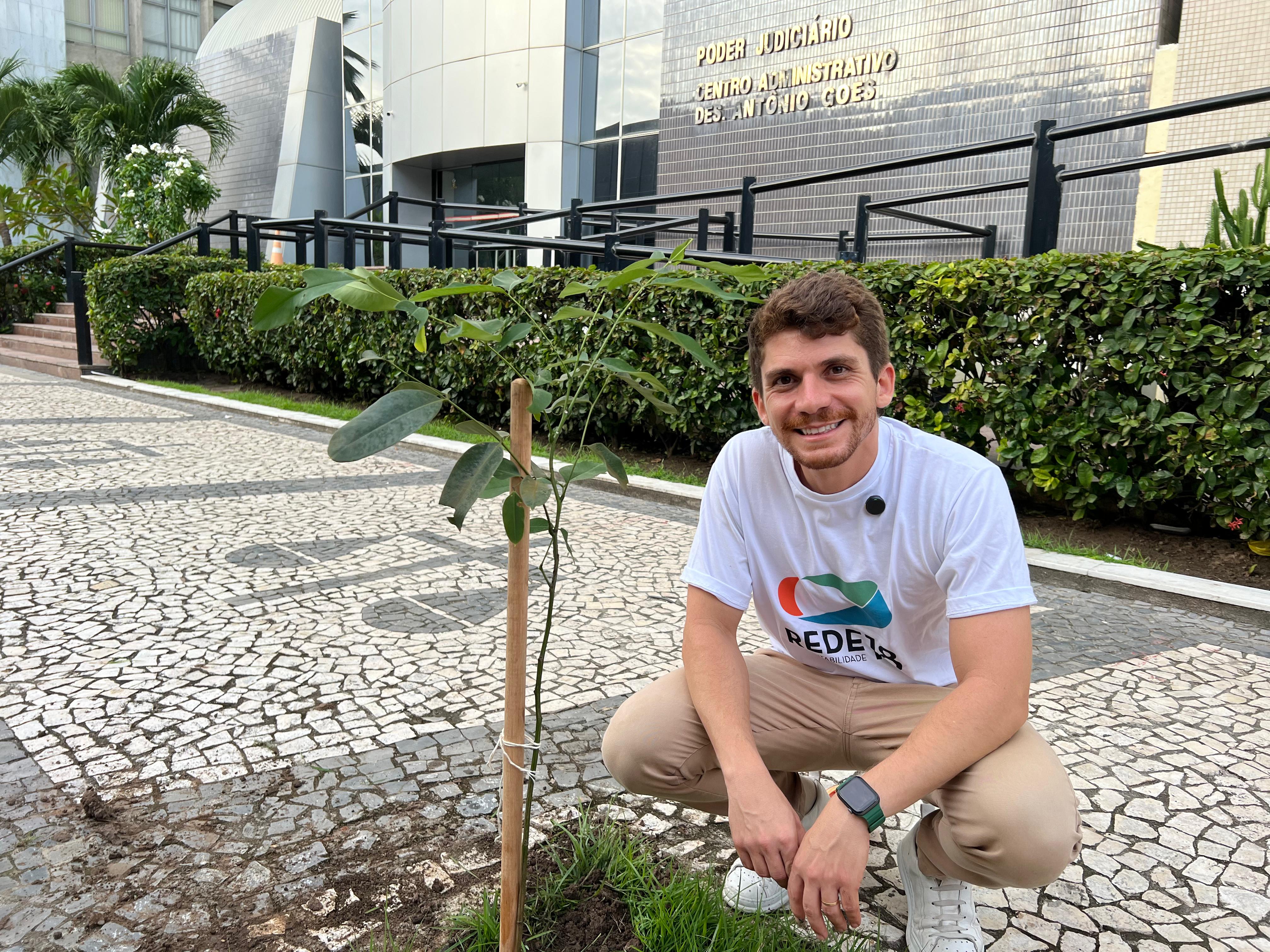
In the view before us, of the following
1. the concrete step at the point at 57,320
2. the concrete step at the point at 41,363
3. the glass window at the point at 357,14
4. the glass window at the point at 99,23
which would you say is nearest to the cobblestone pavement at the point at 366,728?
the concrete step at the point at 41,363

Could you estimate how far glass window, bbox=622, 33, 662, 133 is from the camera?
16.2 metres

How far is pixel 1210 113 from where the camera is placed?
30.7ft

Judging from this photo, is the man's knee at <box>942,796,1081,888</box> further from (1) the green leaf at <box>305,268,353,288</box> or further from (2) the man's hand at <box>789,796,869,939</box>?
(1) the green leaf at <box>305,268,353,288</box>

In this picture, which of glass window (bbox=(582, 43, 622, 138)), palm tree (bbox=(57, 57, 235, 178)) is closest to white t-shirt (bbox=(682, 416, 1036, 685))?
glass window (bbox=(582, 43, 622, 138))

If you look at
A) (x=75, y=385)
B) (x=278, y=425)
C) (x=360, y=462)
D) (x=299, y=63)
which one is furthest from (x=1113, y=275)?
(x=299, y=63)

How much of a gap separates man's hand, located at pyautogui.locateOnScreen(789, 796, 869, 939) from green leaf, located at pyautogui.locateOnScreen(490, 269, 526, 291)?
1.05 metres

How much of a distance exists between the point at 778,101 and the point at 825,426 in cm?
1337

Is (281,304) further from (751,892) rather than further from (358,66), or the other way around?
(358,66)

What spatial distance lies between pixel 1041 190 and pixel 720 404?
2379 millimetres

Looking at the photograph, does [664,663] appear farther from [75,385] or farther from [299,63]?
[299,63]

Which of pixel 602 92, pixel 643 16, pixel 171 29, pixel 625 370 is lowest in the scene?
pixel 625 370

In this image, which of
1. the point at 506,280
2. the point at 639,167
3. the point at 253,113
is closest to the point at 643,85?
the point at 639,167

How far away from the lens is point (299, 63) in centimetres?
2423

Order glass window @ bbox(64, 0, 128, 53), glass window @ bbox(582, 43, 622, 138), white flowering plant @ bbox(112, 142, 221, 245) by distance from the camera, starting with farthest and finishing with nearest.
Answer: glass window @ bbox(64, 0, 128, 53), white flowering plant @ bbox(112, 142, 221, 245), glass window @ bbox(582, 43, 622, 138)
